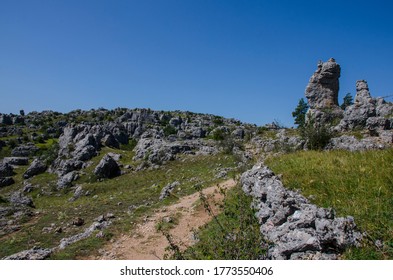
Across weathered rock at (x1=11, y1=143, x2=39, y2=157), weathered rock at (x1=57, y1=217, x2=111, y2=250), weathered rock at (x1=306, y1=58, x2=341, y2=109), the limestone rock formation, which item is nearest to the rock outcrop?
the limestone rock formation

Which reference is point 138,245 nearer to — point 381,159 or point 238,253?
point 238,253

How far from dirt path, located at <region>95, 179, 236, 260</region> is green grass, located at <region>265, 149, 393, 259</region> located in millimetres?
4449

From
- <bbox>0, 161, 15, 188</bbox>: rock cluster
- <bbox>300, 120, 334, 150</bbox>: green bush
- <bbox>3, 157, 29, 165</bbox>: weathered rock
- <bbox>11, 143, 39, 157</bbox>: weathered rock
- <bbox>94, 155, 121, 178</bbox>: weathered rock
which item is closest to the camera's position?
<bbox>300, 120, 334, 150</bbox>: green bush

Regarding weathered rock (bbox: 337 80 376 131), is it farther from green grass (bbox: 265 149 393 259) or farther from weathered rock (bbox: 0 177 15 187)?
weathered rock (bbox: 0 177 15 187)

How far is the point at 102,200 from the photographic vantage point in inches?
948

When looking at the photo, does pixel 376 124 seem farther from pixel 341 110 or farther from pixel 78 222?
pixel 78 222

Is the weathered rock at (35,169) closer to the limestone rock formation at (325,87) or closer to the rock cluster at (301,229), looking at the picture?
the rock cluster at (301,229)

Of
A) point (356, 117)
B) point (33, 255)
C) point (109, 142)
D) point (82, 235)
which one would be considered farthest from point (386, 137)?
point (109, 142)

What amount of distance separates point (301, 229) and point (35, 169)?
46.7 m

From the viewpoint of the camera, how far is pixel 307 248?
20.2 feet

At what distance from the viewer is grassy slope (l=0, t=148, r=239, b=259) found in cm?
1409

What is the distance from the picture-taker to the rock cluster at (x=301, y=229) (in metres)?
6.11

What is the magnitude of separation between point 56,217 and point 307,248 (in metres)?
17.9
